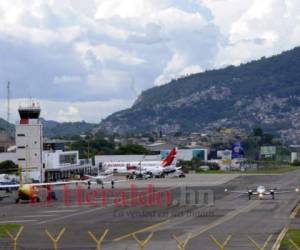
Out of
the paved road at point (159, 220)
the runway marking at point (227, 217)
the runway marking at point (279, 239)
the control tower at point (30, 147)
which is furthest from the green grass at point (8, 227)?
the control tower at point (30, 147)

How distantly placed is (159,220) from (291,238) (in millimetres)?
15432

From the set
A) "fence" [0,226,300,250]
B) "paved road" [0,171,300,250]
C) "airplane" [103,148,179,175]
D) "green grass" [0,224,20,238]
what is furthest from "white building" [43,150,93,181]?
"fence" [0,226,300,250]

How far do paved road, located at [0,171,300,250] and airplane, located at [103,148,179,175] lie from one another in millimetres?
73053

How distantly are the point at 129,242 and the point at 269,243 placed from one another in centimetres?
723

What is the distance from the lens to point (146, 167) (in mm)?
163875

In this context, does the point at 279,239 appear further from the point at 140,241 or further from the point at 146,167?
the point at 146,167

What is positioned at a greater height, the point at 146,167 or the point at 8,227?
the point at 146,167

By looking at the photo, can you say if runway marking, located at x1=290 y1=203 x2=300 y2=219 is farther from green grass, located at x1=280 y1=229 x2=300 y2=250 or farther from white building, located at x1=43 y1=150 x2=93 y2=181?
white building, located at x1=43 y1=150 x2=93 y2=181

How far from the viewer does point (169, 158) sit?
165375 millimetres

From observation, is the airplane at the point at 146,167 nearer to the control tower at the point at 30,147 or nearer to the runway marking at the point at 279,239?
the control tower at the point at 30,147

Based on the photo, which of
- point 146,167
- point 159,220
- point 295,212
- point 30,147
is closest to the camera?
point 159,220

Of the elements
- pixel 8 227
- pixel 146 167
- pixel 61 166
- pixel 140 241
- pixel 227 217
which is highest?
pixel 61 166

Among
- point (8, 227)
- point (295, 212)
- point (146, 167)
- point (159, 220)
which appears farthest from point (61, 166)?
point (8, 227)

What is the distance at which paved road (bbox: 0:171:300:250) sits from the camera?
4416 cm
